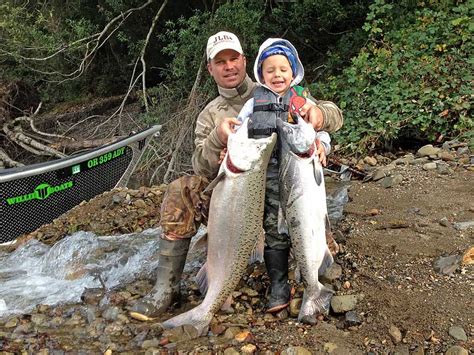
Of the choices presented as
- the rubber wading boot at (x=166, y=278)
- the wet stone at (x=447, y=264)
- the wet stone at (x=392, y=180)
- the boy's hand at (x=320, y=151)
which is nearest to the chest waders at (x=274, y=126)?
the boy's hand at (x=320, y=151)

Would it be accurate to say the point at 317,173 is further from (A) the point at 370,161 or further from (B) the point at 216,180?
(A) the point at 370,161

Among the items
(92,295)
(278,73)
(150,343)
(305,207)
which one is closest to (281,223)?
(305,207)

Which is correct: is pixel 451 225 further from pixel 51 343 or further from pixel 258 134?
pixel 51 343

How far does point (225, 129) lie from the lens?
312 cm

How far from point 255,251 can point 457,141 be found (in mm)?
3837

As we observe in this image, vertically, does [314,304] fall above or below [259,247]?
below

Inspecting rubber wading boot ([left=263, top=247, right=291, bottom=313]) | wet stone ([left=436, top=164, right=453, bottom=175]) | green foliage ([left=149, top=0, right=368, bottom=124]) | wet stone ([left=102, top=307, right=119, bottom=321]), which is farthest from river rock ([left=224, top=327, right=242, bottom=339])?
green foliage ([left=149, top=0, right=368, bottom=124])

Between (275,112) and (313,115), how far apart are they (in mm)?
239

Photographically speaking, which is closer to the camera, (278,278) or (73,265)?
(278,278)

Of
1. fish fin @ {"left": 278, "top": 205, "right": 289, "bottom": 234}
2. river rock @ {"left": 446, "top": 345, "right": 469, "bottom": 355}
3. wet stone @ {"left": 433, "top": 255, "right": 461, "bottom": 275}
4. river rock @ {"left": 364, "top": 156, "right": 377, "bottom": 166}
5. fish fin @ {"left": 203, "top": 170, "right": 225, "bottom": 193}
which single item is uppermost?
fish fin @ {"left": 203, "top": 170, "right": 225, "bottom": 193}

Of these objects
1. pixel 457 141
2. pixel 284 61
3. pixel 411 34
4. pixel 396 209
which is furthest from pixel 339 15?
pixel 284 61

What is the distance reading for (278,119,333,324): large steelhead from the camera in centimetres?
303

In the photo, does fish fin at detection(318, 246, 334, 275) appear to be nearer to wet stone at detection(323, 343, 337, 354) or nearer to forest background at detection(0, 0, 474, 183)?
wet stone at detection(323, 343, 337, 354)

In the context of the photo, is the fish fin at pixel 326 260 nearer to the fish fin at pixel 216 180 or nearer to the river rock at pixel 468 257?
the fish fin at pixel 216 180
